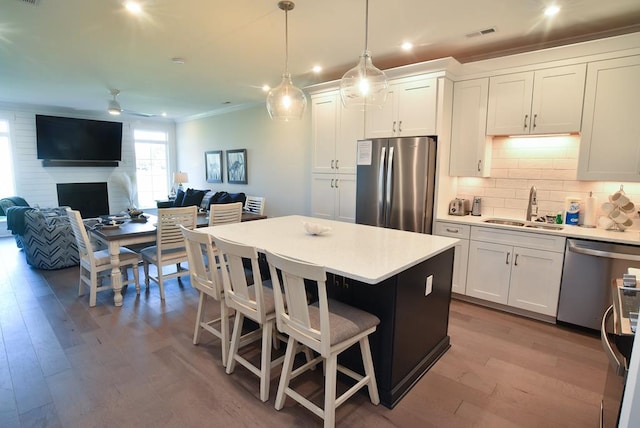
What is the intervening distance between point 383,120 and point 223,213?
2.21 metres

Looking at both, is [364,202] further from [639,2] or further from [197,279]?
[639,2]

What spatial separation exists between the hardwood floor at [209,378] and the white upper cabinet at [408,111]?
1968mm

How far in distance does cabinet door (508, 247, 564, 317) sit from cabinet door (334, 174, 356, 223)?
72.0 inches

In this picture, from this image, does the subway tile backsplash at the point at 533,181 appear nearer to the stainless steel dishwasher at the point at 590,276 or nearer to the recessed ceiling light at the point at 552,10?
the stainless steel dishwasher at the point at 590,276

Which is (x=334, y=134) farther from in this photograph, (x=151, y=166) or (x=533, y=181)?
(x=151, y=166)

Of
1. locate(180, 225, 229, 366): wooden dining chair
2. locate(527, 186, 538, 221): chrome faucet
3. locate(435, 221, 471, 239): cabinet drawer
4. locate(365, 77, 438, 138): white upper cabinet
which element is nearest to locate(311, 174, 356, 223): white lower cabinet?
locate(365, 77, 438, 138): white upper cabinet

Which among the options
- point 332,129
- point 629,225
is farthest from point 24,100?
point 629,225

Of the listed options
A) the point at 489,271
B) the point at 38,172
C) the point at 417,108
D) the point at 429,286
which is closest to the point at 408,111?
the point at 417,108

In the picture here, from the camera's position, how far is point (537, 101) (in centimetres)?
310

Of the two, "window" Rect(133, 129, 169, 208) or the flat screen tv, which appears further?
"window" Rect(133, 129, 169, 208)

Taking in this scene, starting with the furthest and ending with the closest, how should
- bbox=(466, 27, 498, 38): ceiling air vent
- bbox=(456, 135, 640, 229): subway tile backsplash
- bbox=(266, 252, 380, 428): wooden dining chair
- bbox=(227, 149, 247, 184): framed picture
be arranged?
bbox=(227, 149, 247, 184): framed picture, bbox=(456, 135, 640, 229): subway tile backsplash, bbox=(466, 27, 498, 38): ceiling air vent, bbox=(266, 252, 380, 428): wooden dining chair

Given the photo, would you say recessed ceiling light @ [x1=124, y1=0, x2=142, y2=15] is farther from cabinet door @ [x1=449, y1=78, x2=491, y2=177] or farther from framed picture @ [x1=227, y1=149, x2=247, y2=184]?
framed picture @ [x1=227, y1=149, x2=247, y2=184]

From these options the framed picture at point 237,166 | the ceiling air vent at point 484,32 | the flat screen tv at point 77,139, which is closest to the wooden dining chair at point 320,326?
the ceiling air vent at point 484,32

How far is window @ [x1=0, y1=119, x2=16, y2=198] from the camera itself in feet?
21.3
